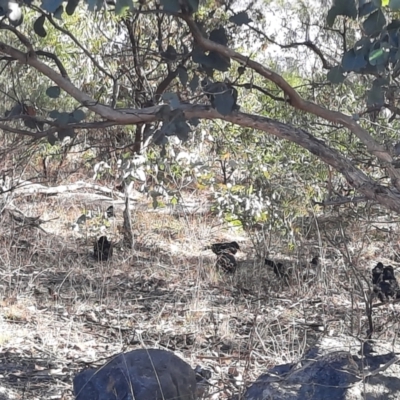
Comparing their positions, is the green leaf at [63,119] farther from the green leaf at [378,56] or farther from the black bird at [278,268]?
the black bird at [278,268]

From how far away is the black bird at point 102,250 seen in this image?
20.3ft

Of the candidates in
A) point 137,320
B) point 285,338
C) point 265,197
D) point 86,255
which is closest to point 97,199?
point 86,255

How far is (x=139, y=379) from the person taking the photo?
2.76m

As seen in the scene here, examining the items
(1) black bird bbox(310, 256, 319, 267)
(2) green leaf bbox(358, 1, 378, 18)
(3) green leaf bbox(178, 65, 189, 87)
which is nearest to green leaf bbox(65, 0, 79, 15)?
(2) green leaf bbox(358, 1, 378, 18)

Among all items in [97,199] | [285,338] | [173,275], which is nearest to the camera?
[285,338]

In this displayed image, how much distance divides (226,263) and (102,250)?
1.12 metres

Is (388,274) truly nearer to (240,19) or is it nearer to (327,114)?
(327,114)

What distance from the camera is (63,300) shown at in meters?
4.91

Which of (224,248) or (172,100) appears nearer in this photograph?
(172,100)

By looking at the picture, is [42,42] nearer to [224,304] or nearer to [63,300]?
[63,300]

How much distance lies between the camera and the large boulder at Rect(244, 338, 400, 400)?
2.38 meters

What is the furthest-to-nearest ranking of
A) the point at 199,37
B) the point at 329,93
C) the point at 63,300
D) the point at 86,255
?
the point at 86,255 < the point at 329,93 < the point at 63,300 < the point at 199,37

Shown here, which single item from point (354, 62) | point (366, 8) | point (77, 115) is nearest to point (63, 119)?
point (77, 115)

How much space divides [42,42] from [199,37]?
3937mm
